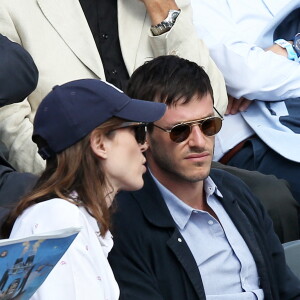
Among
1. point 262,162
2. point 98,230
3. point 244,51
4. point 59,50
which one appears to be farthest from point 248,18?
point 98,230

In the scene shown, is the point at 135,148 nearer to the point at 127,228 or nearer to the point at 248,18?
the point at 127,228

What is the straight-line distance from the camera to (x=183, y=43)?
4.31 meters

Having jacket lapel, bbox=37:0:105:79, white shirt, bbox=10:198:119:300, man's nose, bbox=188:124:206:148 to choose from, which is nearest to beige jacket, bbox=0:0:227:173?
jacket lapel, bbox=37:0:105:79

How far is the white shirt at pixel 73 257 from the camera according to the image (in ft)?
7.52

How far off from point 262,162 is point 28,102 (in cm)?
133

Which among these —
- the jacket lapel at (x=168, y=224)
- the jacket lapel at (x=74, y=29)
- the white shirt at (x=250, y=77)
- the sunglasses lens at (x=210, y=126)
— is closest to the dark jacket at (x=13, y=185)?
the jacket lapel at (x=168, y=224)

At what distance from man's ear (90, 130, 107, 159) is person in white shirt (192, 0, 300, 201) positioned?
6.59ft

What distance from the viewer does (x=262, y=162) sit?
4.61m

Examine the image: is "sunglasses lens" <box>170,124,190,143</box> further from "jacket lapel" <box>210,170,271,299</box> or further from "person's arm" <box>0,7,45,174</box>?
"person's arm" <box>0,7,45,174</box>

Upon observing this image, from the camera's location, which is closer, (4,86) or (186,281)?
(186,281)

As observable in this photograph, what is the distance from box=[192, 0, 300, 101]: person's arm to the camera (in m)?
4.68

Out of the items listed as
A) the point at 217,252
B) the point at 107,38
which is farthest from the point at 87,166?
the point at 107,38

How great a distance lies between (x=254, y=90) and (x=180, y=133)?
156cm

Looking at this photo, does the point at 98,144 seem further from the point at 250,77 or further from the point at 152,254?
the point at 250,77
